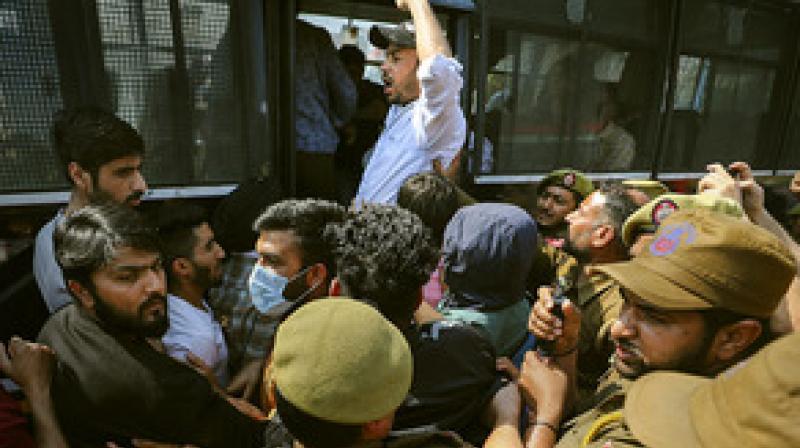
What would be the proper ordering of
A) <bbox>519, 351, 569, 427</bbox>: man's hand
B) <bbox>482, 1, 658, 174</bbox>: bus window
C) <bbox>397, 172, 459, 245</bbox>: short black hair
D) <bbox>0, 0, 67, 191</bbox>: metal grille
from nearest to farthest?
<bbox>519, 351, 569, 427</bbox>: man's hand < <bbox>0, 0, 67, 191</bbox>: metal grille < <bbox>397, 172, 459, 245</bbox>: short black hair < <bbox>482, 1, 658, 174</bbox>: bus window

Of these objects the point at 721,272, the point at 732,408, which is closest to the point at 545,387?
the point at 721,272

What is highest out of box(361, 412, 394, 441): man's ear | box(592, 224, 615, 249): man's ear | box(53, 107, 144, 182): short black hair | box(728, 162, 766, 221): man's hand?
box(53, 107, 144, 182): short black hair

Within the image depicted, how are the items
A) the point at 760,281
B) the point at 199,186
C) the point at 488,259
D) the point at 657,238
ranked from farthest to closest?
1. the point at 199,186
2. the point at 488,259
3. the point at 657,238
4. the point at 760,281

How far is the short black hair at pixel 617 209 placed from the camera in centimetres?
225

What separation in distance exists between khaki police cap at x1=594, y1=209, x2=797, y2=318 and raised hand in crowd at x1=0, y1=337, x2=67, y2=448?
175 cm

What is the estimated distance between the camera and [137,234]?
164 cm

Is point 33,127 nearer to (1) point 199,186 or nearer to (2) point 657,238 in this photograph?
(1) point 199,186

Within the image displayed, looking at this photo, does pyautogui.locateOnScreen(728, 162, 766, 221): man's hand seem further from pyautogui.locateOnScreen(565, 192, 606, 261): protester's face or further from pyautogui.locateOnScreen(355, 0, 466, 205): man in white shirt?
pyautogui.locateOnScreen(355, 0, 466, 205): man in white shirt

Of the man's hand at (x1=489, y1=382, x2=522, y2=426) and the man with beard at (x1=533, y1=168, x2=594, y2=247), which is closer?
the man's hand at (x1=489, y1=382, x2=522, y2=426)

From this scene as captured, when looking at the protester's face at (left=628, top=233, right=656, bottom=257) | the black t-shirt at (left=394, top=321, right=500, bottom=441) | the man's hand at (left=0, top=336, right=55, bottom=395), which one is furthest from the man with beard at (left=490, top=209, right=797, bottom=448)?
the man's hand at (left=0, top=336, right=55, bottom=395)

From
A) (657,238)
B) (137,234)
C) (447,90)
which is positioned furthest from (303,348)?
(447,90)

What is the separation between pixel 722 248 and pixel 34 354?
200cm

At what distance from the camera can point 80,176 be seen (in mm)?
2150

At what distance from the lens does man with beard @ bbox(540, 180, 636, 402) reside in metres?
1.98
